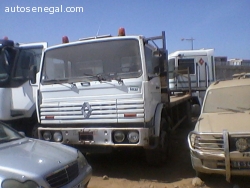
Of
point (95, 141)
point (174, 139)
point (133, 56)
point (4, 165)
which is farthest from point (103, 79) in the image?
point (174, 139)

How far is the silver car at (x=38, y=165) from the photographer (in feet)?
10.5

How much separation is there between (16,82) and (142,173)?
10.9ft

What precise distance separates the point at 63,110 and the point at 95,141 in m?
0.86

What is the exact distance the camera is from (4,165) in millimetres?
3320

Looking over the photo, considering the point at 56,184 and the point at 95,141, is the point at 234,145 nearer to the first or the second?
the point at 95,141

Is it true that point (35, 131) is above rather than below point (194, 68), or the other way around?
below

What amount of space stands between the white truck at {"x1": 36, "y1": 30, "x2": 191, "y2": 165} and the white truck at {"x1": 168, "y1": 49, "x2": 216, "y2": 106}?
543cm

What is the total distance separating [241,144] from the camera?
427 cm

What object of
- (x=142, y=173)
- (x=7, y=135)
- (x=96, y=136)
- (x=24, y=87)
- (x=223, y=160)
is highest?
(x=24, y=87)

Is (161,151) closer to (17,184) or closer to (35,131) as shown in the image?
(35,131)

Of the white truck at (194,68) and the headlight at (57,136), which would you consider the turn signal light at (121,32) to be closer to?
the headlight at (57,136)

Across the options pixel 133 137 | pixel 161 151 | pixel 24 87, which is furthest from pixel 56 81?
pixel 161 151

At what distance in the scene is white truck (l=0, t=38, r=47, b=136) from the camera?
20.2ft

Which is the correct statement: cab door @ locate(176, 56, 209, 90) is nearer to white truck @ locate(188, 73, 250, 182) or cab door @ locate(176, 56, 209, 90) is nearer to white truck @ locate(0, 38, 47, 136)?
white truck @ locate(188, 73, 250, 182)
